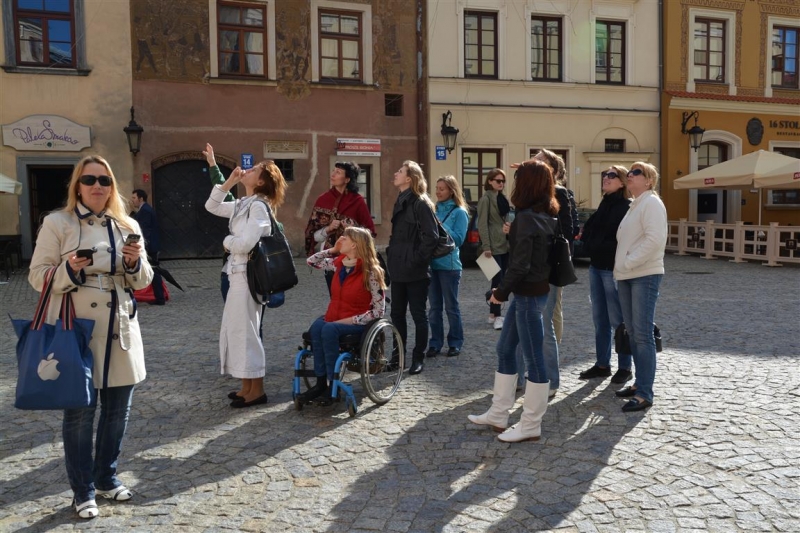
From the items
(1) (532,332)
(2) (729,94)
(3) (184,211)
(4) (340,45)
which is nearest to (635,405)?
(1) (532,332)

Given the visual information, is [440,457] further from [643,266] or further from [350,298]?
[643,266]

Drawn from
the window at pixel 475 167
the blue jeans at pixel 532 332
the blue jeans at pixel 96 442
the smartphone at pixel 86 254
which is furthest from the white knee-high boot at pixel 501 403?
the window at pixel 475 167

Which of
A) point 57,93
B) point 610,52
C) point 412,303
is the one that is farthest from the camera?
point 610,52

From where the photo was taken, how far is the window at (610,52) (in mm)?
21562

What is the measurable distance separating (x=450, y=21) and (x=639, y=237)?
51.6 feet

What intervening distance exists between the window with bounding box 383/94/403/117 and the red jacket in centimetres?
1451

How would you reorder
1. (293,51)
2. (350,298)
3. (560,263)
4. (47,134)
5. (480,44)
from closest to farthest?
1. (560,263)
2. (350,298)
3. (47,134)
4. (293,51)
5. (480,44)

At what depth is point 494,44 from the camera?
67.3ft

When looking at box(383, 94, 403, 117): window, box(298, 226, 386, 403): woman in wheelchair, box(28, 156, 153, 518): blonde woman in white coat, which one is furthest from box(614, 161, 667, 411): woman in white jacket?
box(383, 94, 403, 117): window

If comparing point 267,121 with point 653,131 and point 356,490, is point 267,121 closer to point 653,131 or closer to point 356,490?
point 653,131

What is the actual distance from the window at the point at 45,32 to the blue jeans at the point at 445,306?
1334 centimetres

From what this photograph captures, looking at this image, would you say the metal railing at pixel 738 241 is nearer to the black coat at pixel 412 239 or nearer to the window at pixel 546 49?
the window at pixel 546 49

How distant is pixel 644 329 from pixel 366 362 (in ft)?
6.65

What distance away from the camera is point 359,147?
19281 mm
